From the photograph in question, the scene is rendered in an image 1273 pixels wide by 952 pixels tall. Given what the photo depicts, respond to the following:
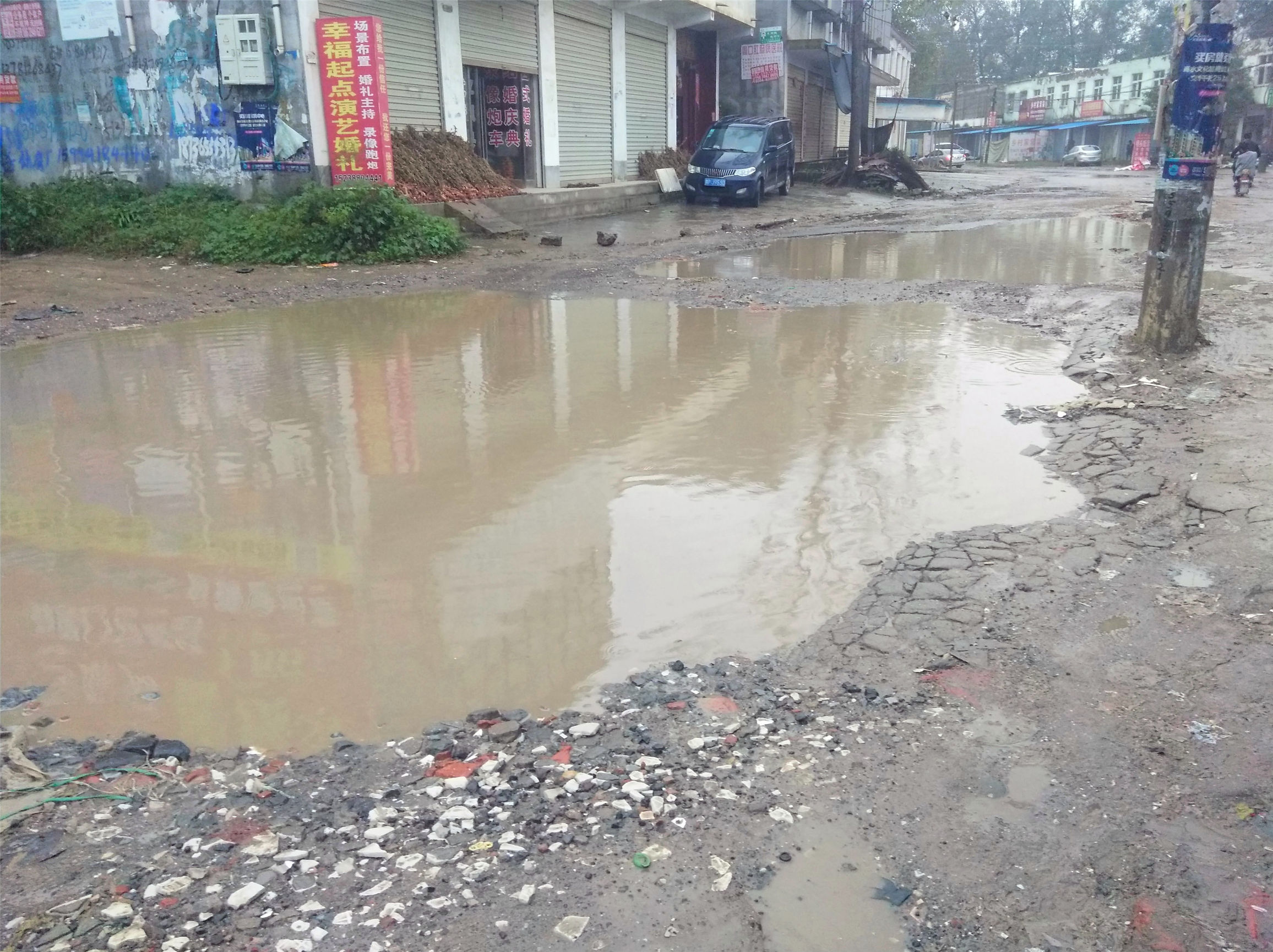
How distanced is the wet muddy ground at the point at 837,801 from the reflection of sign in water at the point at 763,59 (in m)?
27.7

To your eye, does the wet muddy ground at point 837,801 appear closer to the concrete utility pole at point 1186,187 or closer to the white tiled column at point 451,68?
the concrete utility pole at point 1186,187

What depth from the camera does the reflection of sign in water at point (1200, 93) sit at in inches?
267

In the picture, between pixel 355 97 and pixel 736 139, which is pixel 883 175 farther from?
pixel 355 97

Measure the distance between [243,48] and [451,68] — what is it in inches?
160

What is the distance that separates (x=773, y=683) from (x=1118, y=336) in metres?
5.97

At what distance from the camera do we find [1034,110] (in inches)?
2926

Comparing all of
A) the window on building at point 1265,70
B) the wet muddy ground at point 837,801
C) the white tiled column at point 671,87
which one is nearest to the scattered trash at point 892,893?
the wet muddy ground at point 837,801

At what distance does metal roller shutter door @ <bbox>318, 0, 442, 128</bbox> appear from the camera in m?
16.5

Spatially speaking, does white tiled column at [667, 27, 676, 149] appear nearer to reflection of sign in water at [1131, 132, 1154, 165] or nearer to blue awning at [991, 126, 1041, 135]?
reflection of sign in water at [1131, 132, 1154, 165]

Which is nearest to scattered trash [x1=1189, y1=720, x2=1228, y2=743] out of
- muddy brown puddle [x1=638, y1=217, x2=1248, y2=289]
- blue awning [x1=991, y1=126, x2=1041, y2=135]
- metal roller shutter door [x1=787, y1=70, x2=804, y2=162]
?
muddy brown puddle [x1=638, y1=217, x2=1248, y2=289]

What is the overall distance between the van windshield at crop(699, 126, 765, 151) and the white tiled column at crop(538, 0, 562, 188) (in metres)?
4.28

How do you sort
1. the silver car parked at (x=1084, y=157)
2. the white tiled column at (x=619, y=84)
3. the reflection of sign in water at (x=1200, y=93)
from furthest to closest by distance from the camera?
the silver car parked at (x=1084, y=157), the white tiled column at (x=619, y=84), the reflection of sign in water at (x=1200, y=93)

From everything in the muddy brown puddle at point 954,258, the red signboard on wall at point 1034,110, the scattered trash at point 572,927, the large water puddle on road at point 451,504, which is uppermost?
the red signboard on wall at point 1034,110

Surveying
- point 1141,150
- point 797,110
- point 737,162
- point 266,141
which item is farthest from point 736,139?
point 1141,150
